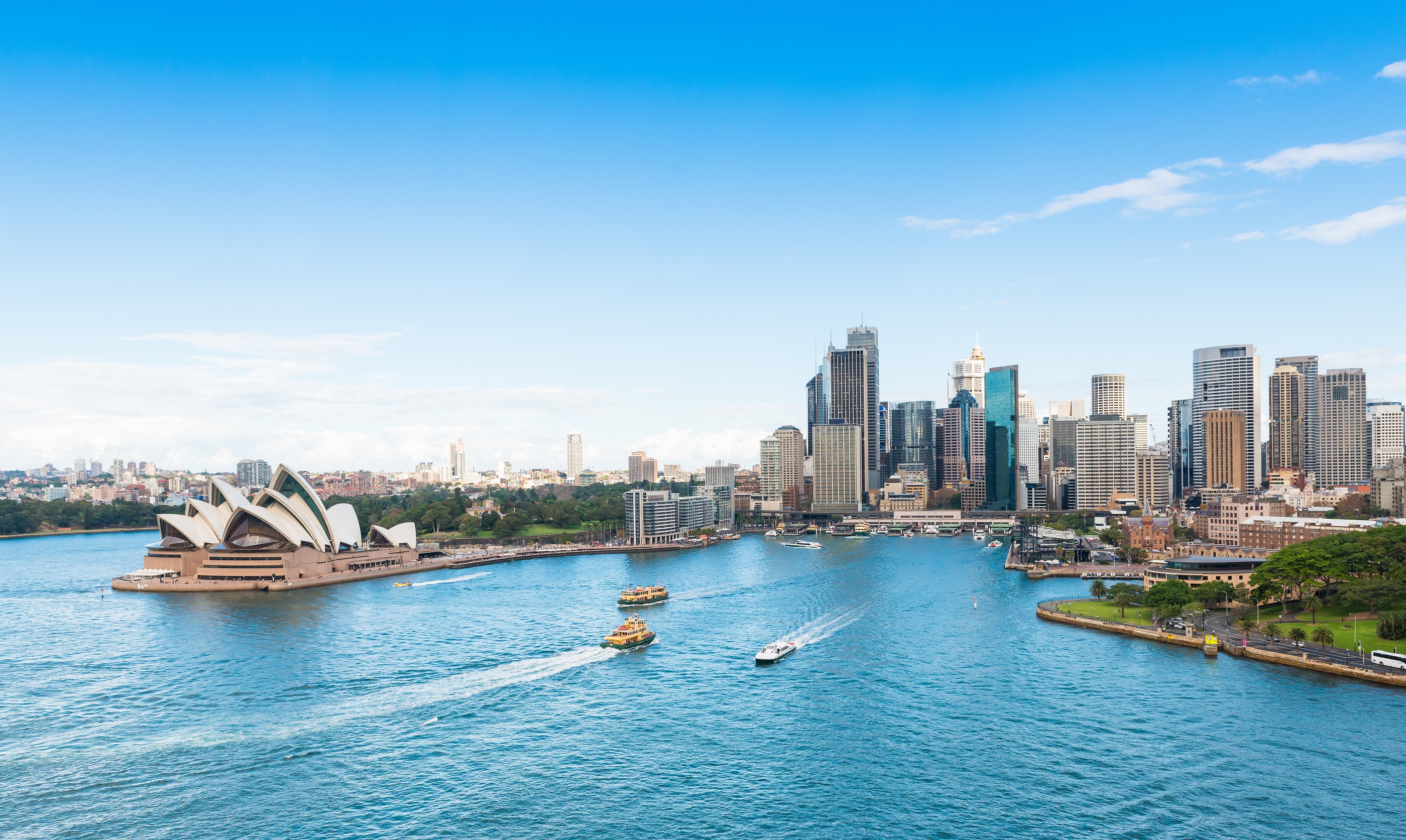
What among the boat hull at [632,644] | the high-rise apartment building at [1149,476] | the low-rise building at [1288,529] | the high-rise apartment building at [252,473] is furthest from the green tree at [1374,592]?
the high-rise apartment building at [252,473]

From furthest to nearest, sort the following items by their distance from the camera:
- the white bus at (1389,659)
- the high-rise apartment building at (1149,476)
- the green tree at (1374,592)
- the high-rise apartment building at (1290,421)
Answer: the high-rise apartment building at (1290,421) → the high-rise apartment building at (1149,476) → the green tree at (1374,592) → the white bus at (1389,659)

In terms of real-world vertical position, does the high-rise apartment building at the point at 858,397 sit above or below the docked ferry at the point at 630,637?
above

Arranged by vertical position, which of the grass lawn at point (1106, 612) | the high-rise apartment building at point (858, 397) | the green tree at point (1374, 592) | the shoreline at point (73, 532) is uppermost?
the high-rise apartment building at point (858, 397)

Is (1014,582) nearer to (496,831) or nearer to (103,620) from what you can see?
(496,831)

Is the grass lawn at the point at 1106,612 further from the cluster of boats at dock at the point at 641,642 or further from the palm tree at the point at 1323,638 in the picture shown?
the cluster of boats at dock at the point at 641,642

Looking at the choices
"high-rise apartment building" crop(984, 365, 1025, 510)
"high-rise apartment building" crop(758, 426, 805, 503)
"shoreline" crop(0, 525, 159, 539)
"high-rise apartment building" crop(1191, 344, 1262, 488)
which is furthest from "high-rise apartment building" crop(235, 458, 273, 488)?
"high-rise apartment building" crop(1191, 344, 1262, 488)

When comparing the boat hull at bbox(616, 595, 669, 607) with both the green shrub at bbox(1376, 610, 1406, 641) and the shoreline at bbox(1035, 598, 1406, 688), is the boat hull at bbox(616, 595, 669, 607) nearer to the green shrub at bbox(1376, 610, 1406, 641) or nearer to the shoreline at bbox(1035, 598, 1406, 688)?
the shoreline at bbox(1035, 598, 1406, 688)
